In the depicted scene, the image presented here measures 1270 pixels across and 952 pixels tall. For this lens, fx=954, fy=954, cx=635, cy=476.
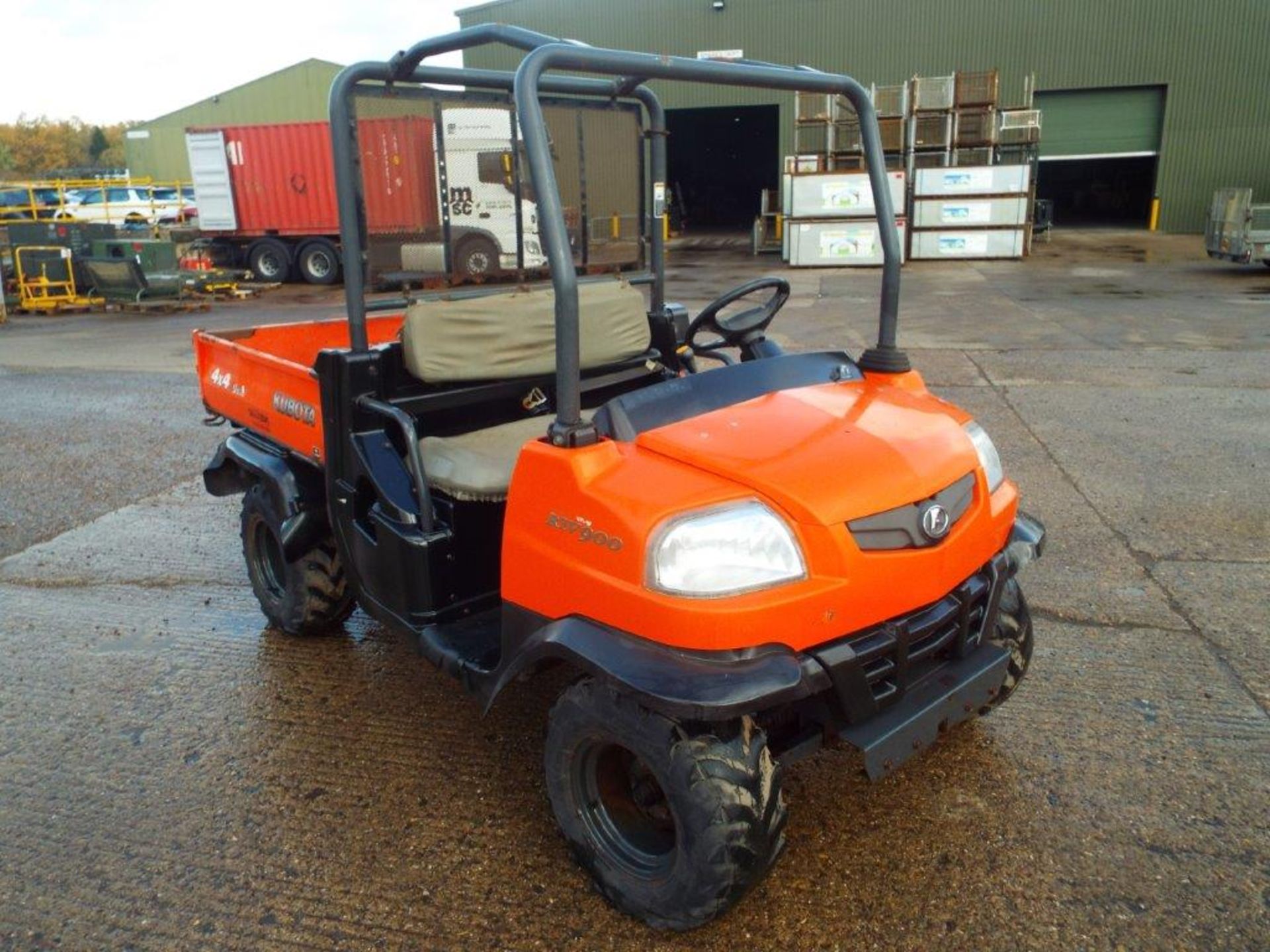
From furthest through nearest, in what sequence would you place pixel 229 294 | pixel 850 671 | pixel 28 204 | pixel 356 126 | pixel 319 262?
Answer: pixel 28 204, pixel 319 262, pixel 229 294, pixel 356 126, pixel 850 671

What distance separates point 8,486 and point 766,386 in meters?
5.50

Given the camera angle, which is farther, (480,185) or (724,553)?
(480,185)

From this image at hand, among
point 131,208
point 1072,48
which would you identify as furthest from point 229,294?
point 1072,48

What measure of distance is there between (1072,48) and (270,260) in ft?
64.8

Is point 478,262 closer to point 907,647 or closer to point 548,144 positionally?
point 548,144

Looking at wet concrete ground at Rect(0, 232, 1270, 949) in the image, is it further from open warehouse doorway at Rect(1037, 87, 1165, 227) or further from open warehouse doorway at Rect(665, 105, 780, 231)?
open warehouse doorway at Rect(665, 105, 780, 231)

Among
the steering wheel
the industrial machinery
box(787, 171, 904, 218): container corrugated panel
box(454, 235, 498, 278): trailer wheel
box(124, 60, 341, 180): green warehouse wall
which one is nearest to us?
box(454, 235, 498, 278): trailer wheel

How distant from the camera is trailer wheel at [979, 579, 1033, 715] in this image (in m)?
2.84

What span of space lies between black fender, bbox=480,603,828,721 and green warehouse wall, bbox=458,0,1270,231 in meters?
22.9

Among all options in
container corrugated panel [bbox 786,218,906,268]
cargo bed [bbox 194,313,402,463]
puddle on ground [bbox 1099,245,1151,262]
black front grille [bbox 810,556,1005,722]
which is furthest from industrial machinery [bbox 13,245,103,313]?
puddle on ground [bbox 1099,245,1151,262]

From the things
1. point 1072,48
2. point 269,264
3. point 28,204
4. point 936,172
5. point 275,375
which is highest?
point 1072,48

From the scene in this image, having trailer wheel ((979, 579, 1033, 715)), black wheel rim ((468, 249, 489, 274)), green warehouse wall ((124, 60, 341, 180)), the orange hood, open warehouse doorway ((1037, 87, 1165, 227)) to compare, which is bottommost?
trailer wheel ((979, 579, 1033, 715))

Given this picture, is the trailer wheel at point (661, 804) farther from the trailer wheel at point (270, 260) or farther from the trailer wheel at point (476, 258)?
the trailer wheel at point (270, 260)

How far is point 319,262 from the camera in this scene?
19047 mm
